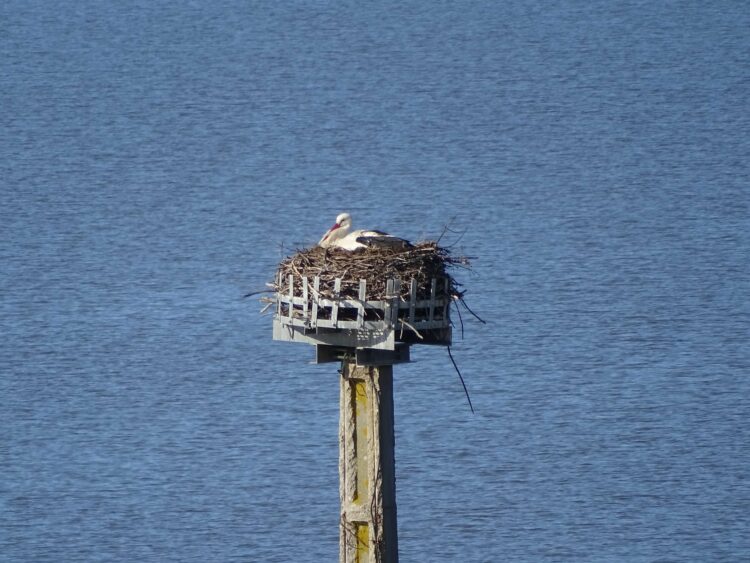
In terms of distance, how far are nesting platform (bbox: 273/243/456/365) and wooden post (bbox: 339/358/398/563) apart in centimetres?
19

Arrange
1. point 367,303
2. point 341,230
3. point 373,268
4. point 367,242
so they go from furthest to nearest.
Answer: point 341,230 < point 367,242 < point 373,268 < point 367,303

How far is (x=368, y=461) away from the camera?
1353cm

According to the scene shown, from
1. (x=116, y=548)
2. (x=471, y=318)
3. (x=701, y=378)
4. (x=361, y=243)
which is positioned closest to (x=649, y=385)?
(x=701, y=378)

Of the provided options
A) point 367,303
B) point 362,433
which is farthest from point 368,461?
point 367,303

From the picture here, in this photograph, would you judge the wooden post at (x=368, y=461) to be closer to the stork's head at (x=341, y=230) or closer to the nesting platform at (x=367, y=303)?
the nesting platform at (x=367, y=303)

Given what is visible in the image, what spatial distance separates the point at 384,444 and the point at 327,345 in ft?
2.62

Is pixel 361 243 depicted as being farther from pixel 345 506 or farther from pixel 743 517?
pixel 743 517

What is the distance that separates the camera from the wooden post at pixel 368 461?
13.5m

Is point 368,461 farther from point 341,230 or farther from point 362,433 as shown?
point 341,230

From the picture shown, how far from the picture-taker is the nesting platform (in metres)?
13.4

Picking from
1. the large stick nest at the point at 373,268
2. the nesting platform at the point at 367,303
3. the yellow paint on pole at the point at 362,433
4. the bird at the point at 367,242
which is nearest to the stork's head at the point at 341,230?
the bird at the point at 367,242

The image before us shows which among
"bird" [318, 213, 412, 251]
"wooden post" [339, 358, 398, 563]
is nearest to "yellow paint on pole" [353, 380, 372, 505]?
"wooden post" [339, 358, 398, 563]

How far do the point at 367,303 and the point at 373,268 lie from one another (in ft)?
0.89

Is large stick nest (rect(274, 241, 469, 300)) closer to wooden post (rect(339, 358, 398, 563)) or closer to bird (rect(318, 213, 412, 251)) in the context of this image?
bird (rect(318, 213, 412, 251))
